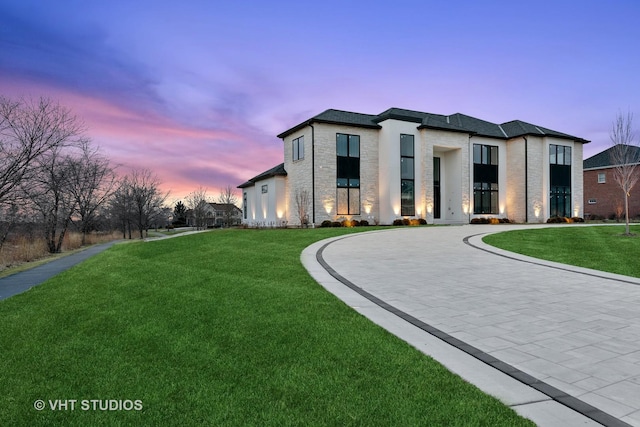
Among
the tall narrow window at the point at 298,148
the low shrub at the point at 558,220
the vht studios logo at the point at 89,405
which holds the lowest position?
the vht studios logo at the point at 89,405

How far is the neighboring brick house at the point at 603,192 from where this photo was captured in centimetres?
3534

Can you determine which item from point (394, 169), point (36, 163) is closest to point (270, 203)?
point (394, 169)

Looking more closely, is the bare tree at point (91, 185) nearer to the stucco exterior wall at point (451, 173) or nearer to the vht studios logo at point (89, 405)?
the stucco exterior wall at point (451, 173)

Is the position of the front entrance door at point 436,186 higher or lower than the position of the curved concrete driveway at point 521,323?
higher

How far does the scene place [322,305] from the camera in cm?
501

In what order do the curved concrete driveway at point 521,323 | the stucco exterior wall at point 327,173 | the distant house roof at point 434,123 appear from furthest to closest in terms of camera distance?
the distant house roof at point 434,123 → the stucco exterior wall at point 327,173 → the curved concrete driveway at point 521,323

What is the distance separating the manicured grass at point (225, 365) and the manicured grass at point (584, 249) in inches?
323

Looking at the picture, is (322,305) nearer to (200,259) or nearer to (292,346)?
(292,346)

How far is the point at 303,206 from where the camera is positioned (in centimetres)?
2523

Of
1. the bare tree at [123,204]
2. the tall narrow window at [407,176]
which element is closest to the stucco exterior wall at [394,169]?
the tall narrow window at [407,176]

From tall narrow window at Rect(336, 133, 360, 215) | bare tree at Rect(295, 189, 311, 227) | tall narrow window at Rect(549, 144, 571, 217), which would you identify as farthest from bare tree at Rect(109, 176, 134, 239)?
tall narrow window at Rect(549, 144, 571, 217)

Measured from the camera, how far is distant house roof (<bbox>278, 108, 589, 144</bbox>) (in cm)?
2606

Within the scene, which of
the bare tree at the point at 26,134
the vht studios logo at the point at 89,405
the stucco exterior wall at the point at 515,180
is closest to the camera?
the vht studios logo at the point at 89,405

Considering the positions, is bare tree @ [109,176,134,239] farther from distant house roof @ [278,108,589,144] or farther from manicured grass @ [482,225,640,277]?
manicured grass @ [482,225,640,277]
